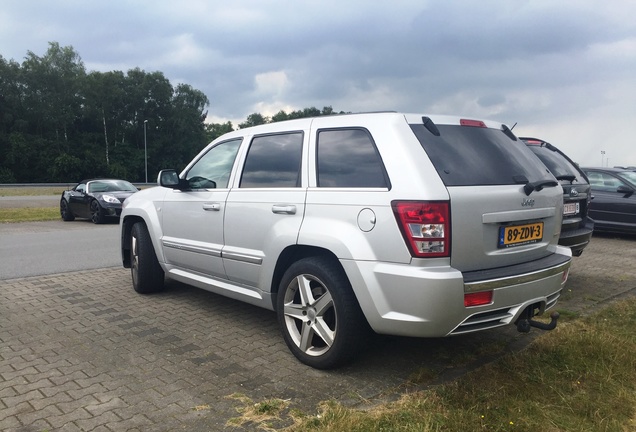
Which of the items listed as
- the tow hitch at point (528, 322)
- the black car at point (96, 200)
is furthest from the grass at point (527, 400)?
Answer: the black car at point (96, 200)

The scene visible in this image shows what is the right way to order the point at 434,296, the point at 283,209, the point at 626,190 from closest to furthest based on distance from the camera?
1. the point at 434,296
2. the point at 283,209
3. the point at 626,190

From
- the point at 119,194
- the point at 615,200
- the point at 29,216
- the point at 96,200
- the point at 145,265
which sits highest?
the point at 615,200

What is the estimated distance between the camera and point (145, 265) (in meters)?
6.01

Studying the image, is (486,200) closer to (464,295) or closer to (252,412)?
(464,295)

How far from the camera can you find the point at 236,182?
15.6 ft

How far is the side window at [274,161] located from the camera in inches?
168

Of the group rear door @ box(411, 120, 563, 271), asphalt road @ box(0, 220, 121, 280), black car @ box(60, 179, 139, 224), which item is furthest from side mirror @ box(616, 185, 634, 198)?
black car @ box(60, 179, 139, 224)

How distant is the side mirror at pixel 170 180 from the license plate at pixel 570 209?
4279mm

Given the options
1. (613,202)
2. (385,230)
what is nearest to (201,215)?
(385,230)

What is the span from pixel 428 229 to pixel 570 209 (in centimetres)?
367

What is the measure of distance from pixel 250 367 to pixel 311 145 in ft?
5.76

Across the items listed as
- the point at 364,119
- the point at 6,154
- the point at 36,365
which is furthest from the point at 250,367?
the point at 6,154

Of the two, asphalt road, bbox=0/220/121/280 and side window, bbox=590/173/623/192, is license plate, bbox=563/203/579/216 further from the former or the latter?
asphalt road, bbox=0/220/121/280

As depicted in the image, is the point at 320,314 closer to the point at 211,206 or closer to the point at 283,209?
the point at 283,209
